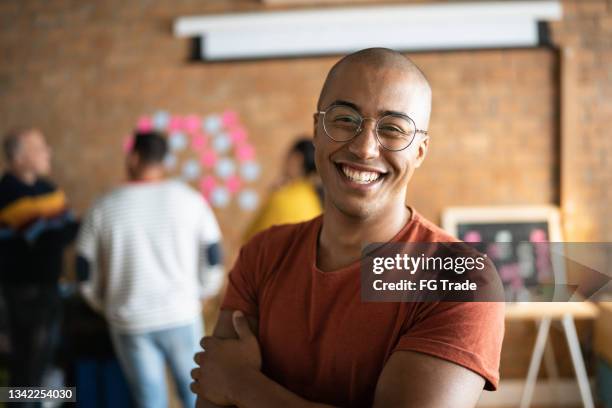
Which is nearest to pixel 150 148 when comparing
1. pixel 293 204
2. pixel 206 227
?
pixel 206 227

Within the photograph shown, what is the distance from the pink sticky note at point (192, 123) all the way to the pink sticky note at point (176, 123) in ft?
0.06

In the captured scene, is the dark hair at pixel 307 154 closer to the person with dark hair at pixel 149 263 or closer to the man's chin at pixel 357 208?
the person with dark hair at pixel 149 263

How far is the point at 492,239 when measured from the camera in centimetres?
323

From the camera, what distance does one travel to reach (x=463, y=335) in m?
0.81

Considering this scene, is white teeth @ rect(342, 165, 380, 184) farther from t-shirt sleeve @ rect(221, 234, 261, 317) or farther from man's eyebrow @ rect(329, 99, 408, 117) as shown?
t-shirt sleeve @ rect(221, 234, 261, 317)

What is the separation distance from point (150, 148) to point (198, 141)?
125 cm

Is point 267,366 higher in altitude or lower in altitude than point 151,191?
lower

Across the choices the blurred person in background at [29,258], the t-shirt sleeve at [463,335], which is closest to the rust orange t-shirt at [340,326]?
the t-shirt sleeve at [463,335]

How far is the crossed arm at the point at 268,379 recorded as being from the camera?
2.60 feet

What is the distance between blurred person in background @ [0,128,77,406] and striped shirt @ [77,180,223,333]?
575 millimetres

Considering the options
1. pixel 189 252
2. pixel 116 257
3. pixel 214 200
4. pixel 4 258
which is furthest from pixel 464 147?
pixel 4 258

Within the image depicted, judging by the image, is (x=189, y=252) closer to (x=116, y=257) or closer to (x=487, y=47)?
(x=116, y=257)

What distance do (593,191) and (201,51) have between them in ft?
8.22

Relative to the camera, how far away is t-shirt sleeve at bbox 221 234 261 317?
3.34ft
